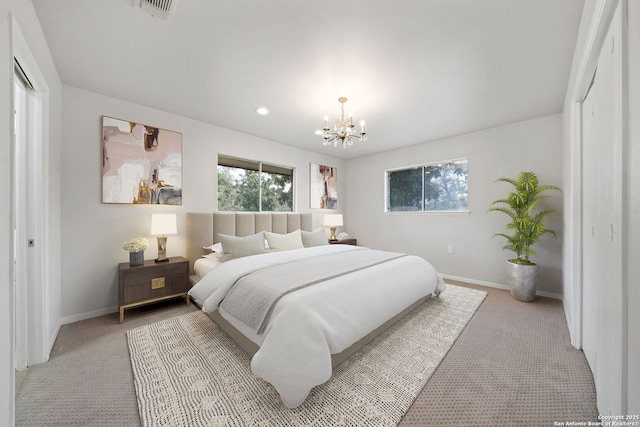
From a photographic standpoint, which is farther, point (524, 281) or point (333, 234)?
point (333, 234)

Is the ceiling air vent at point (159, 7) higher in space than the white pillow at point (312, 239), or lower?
higher

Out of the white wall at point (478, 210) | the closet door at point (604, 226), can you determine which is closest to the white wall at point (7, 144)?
the closet door at point (604, 226)

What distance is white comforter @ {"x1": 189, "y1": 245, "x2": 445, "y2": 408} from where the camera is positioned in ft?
4.64

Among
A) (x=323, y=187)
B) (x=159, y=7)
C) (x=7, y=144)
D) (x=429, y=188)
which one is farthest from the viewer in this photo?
(x=323, y=187)

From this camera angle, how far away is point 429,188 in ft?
14.9

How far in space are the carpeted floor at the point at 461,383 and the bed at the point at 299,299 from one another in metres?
0.56

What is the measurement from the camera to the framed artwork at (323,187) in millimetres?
5027

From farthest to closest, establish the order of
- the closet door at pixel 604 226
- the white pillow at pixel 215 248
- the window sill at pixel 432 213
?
the window sill at pixel 432 213 → the white pillow at pixel 215 248 → the closet door at pixel 604 226

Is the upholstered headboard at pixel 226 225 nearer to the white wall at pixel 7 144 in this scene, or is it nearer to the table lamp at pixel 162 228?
the table lamp at pixel 162 228

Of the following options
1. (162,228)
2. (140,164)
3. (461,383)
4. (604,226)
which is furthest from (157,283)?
(604,226)

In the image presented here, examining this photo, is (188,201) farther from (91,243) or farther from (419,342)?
(419,342)

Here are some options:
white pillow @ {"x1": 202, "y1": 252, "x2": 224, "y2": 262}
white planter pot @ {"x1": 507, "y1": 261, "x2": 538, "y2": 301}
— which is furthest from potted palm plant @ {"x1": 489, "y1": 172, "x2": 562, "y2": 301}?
white pillow @ {"x1": 202, "y1": 252, "x2": 224, "y2": 262}

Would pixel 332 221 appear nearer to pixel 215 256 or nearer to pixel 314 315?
pixel 215 256

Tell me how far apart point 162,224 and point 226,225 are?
0.83m
